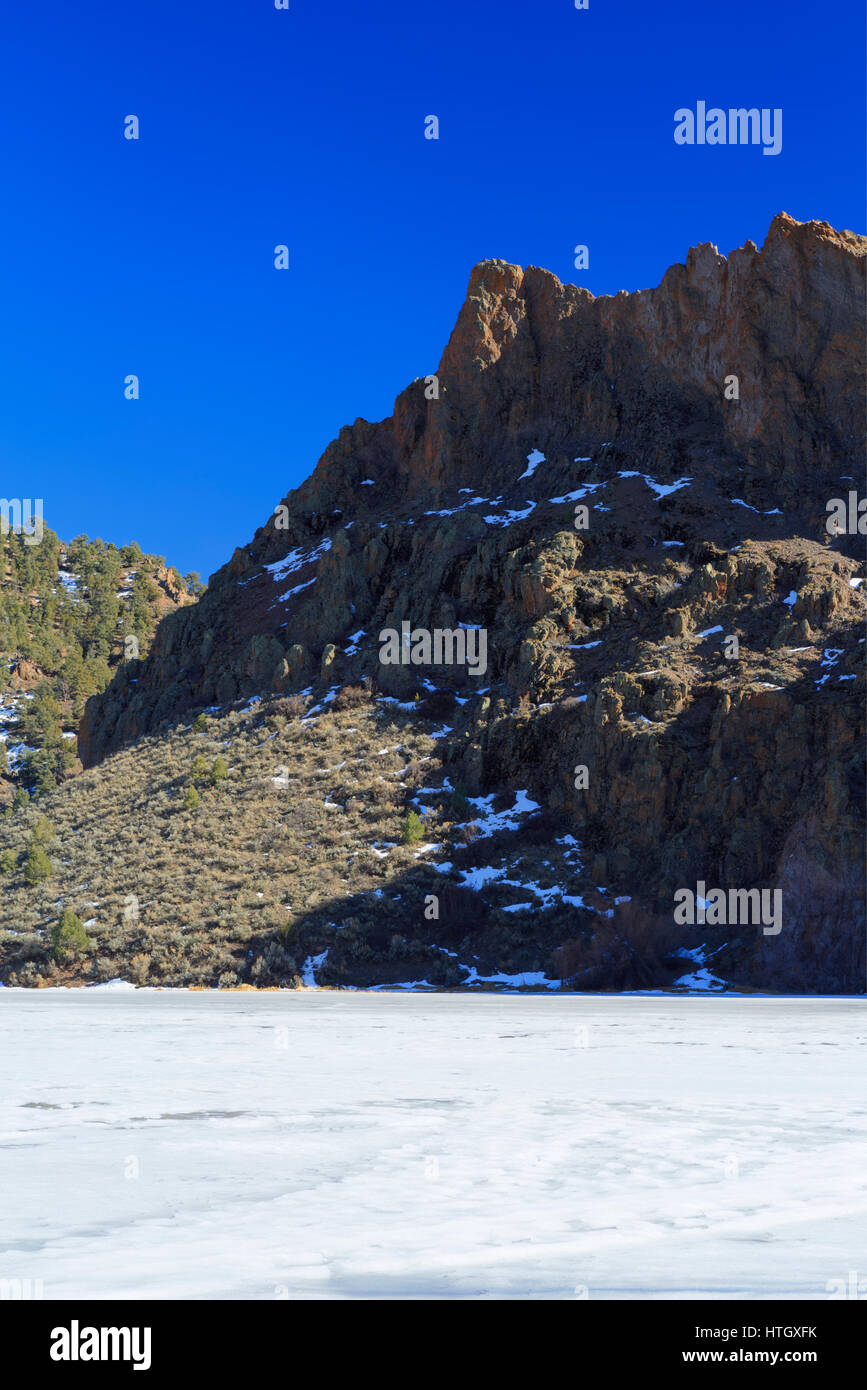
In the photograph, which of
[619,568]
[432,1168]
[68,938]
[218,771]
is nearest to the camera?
[432,1168]

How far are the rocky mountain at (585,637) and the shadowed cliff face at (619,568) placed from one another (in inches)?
5.6

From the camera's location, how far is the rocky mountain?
4234 cm

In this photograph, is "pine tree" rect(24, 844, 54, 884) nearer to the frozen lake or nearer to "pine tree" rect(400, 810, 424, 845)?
→ "pine tree" rect(400, 810, 424, 845)

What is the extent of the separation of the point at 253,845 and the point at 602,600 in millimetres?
20238

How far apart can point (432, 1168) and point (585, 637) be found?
48.1 m

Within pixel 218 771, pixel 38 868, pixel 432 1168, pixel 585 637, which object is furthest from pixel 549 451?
pixel 432 1168

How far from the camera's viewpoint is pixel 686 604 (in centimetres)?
5416

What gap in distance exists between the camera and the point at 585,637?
2201 inches

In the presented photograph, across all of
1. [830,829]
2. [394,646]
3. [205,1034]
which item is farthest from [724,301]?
[205,1034]

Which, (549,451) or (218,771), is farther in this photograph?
(549,451)

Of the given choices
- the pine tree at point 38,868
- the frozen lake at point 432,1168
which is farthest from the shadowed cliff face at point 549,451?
the frozen lake at point 432,1168

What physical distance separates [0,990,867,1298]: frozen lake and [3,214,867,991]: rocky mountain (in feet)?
75.4

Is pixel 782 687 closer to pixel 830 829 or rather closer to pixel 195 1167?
pixel 830 829

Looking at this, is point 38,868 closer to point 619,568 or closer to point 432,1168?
point 619,568
